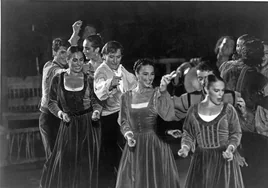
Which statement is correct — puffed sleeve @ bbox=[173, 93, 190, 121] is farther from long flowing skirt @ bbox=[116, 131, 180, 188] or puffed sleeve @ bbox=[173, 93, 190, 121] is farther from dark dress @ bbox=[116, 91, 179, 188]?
long flowing skirt @ bbox=[116, 131, 180, 188]

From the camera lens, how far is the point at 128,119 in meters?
2.11

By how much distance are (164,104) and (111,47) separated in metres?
0.44

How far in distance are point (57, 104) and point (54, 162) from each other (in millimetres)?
328

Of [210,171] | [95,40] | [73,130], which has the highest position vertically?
[95,40]

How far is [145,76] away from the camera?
211 centimetres

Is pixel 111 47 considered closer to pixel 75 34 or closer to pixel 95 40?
pixel 95 40

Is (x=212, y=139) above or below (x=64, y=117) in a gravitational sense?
below

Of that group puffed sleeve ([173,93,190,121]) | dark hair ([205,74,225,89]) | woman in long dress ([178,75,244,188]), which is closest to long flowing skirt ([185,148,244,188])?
woman in long dress ([178,75,244,188])

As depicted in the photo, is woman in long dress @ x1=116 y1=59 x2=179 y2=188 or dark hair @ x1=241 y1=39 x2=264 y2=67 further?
dark hair @ x1=241 y1=39 x2=264 y2=67

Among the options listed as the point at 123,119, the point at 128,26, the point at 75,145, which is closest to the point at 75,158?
the point at 75,145

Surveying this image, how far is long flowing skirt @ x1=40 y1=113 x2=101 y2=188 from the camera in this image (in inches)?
84.1

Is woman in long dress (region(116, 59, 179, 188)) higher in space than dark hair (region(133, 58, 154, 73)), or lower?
lower

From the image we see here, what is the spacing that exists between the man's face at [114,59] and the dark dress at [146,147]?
0.17 m

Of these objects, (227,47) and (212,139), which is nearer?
(212,139)
